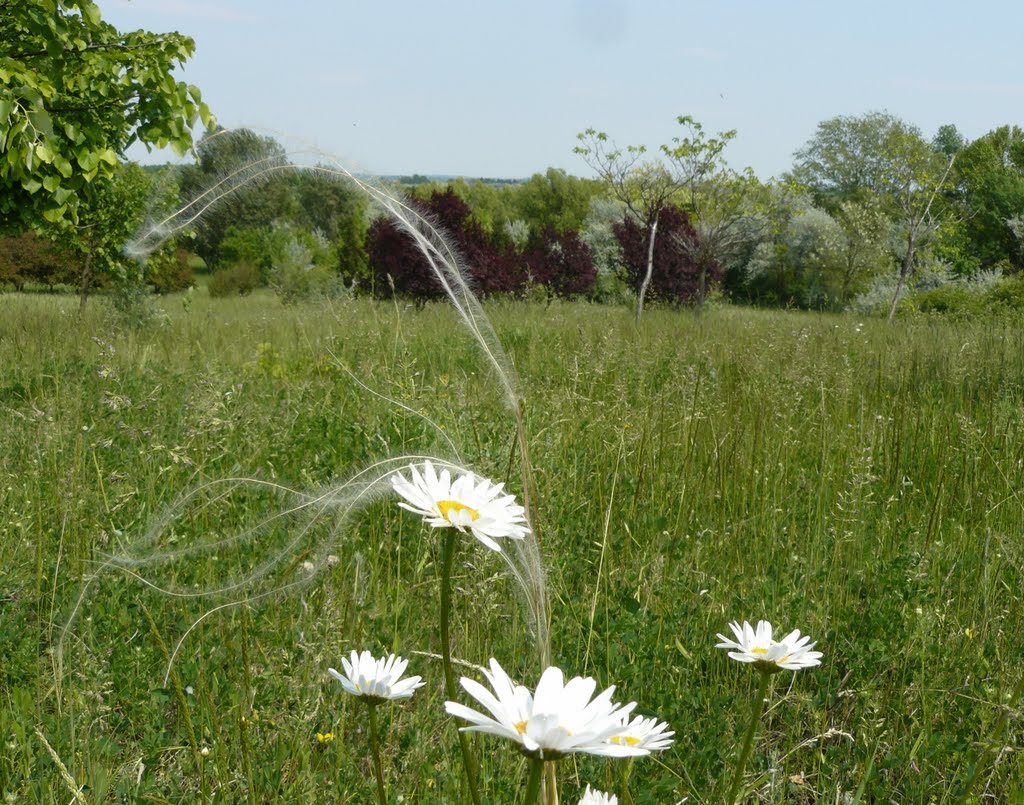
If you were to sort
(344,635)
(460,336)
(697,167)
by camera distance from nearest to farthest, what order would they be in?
(344,635)
(460,336)
(697,167)

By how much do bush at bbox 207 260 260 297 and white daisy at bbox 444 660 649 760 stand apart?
18653 millimetres

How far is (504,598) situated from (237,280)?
18371mm

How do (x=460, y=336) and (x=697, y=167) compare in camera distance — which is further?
(x=697, y=167)

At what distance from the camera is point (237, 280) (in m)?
19.5

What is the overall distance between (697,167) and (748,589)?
15070 mm

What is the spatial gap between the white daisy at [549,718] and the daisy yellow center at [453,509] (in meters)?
0.20

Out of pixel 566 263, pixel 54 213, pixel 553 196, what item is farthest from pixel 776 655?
pixel 553 196

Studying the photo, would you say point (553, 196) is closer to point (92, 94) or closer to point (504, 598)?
point (92, 94)

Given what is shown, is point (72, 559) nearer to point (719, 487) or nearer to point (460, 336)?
point (719, 487)

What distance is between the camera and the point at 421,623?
236 centimetres

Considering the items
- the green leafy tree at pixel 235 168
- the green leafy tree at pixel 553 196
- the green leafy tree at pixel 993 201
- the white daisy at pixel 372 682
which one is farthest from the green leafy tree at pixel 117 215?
the green leafy tree at pixel 553 196

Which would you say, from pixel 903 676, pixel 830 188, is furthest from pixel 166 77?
pixel 830 188

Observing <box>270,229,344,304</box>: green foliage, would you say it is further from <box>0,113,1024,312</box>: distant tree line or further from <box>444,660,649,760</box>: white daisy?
<box>444,660,649,760</box>: white daisy

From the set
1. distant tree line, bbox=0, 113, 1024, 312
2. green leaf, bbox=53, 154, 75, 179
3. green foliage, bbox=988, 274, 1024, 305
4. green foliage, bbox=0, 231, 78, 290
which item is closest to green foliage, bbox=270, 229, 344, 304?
distant tree line, bbox=0, 113, 1024, 312
